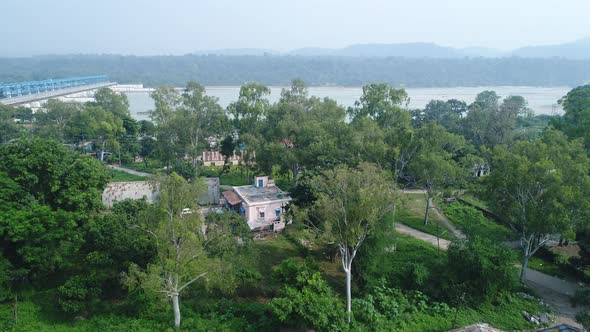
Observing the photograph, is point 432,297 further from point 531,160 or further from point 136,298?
point 136,298

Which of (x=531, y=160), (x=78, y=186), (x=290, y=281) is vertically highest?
(x=531, y=160)

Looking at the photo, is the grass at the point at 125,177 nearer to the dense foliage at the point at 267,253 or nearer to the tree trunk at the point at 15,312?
the dense foliage at the point at 267,253

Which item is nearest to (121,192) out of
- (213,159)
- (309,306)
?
(213,159)

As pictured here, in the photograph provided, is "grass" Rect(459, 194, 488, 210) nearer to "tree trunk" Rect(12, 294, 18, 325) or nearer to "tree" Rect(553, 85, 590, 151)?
"tree" Rect(553, 85, 590, 151)

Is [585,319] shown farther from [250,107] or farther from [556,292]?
[250,107]

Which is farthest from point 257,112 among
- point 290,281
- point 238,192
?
point 290,281

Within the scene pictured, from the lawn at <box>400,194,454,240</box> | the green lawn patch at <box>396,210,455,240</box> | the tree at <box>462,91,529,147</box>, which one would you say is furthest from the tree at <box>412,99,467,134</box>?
the green lawn patch at <box>396,210,455,240</box>
